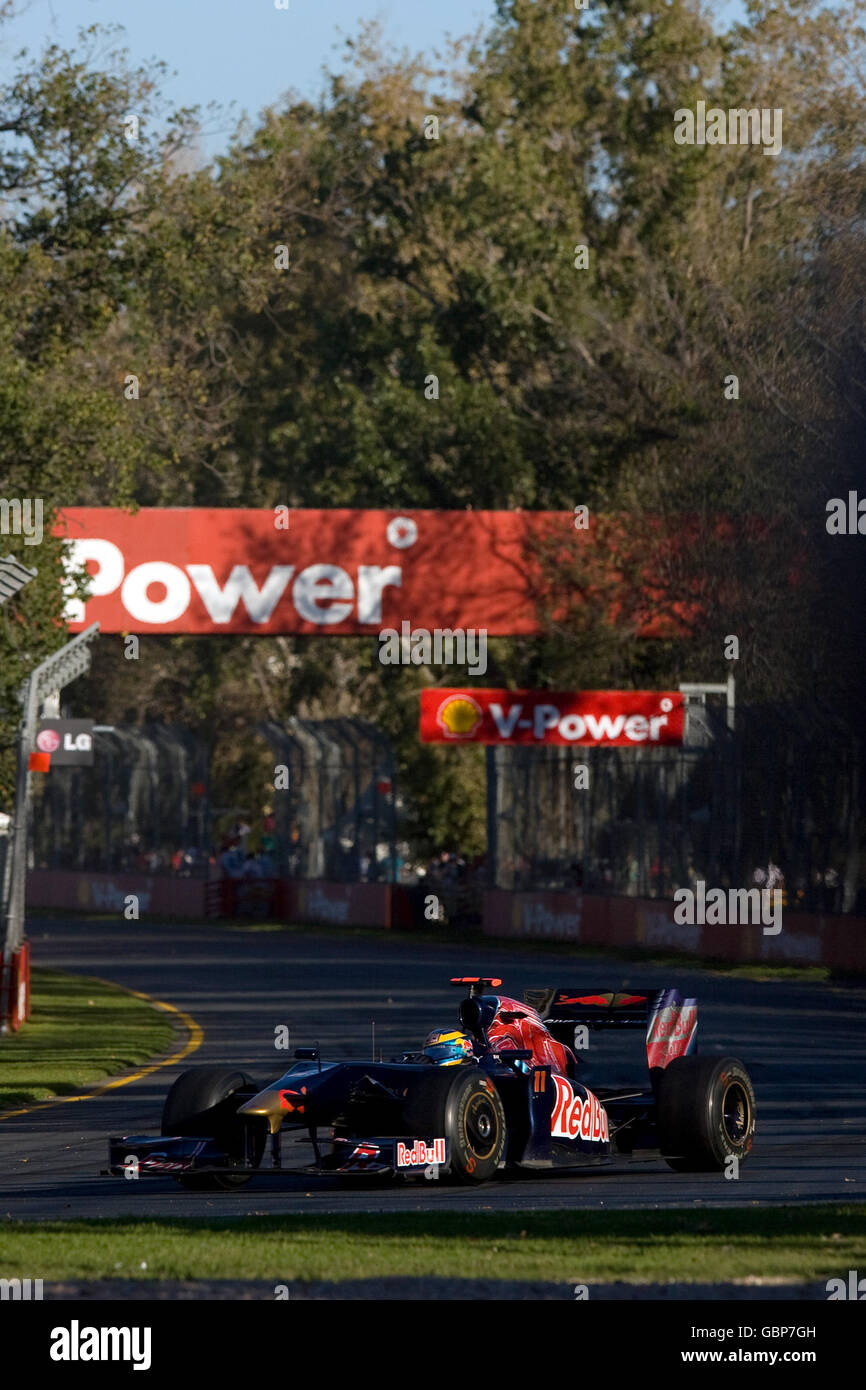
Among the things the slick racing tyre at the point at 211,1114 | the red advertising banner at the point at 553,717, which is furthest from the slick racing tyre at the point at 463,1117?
the red advertising banner at the point at 553,717

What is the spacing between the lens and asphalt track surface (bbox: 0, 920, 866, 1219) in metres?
12.1

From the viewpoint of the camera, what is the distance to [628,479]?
49.2 metres

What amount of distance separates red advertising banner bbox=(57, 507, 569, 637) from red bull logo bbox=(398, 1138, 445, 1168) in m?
26.3

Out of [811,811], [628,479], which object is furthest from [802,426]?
[628,479]

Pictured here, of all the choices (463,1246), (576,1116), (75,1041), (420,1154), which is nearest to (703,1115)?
(576,1116)

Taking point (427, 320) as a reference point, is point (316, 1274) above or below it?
below

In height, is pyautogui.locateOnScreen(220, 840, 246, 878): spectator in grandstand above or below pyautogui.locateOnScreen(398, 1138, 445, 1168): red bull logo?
above

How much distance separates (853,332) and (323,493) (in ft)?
84.6

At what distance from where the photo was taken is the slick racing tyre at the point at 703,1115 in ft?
42.4

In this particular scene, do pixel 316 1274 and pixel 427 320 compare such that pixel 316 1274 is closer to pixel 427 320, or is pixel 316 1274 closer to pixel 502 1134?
pixel 502 1134

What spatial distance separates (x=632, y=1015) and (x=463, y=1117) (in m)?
1.88
